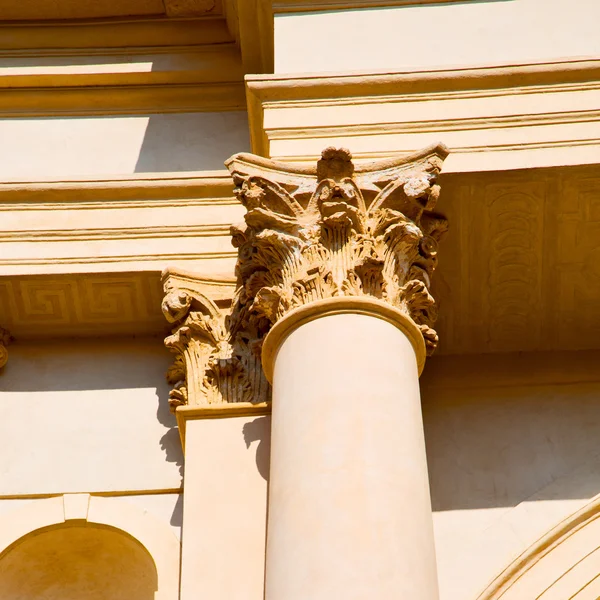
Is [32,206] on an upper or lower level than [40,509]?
upper

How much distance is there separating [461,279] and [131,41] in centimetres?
466

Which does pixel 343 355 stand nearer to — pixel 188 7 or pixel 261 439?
pixel 261 439

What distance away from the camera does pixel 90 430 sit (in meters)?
9.40

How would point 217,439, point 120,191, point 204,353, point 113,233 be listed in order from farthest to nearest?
point 120,191
point 113,233
point 204,353
point 217,439

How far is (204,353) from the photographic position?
892cm

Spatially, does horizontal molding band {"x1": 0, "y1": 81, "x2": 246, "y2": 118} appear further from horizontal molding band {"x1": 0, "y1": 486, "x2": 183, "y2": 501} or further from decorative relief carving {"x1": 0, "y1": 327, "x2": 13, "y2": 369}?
horizontal molding band {"x1": 0, "y1": 486, "x2": 183, "y2": 501}

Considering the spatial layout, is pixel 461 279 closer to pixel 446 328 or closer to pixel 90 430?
pixel 446 328

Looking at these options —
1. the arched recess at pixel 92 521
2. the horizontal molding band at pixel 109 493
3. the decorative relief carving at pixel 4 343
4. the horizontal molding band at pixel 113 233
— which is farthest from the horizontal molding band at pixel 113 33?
the arched recess at pixel 92 521

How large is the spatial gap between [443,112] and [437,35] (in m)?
0.88

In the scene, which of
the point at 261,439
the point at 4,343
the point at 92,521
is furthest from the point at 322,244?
the point at 4,343

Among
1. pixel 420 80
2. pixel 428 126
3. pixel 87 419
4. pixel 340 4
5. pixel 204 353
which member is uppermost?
pixel 340 4

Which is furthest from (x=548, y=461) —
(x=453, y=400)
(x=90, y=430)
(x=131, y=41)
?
(x=131, y=41)

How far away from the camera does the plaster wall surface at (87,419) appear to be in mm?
9094

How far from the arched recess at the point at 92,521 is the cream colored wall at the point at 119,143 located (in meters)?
3.15
